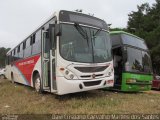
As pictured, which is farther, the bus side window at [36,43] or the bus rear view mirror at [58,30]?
the bus side window at [36,43]

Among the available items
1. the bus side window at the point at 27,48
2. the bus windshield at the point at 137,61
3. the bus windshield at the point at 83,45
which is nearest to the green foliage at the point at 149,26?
the bus windshield at the point at 137,61

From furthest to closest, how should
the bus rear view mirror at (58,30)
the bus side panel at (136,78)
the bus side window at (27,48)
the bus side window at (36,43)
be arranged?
the bus side window at (27,48), the bus side panel at (136,78), the bus side window at (36,43), the bus rear view mirror at (58,30)

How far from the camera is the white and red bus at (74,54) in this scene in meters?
9.22

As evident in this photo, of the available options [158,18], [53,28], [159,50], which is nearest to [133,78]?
[53,28]

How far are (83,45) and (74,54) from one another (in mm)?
542

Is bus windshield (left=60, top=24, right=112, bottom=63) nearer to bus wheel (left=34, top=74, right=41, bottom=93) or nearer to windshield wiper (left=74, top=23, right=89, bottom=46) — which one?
windshield wiper (left=74, top=23, right=89, bottom=46)

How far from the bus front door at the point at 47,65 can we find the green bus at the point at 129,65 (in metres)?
3.69

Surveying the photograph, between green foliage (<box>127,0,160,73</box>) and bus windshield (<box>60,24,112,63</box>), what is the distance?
26.4 meters

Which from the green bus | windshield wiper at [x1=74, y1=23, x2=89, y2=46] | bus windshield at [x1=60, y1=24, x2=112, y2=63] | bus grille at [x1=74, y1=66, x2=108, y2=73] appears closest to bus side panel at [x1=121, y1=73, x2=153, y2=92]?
the green bus

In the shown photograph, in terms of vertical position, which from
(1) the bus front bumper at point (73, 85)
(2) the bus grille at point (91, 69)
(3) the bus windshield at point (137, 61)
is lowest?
(1) the bus front bumper at point (73, 85)

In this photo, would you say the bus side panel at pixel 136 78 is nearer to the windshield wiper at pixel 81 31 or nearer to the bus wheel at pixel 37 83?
the windshield wiper at pixel 81 31

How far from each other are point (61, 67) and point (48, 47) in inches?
62.2

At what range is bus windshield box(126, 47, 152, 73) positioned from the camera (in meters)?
12.6

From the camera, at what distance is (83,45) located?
9.73m
